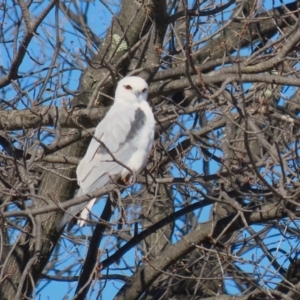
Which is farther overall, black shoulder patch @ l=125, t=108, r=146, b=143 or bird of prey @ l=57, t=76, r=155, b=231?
black shoulder patch @ l=125, t=108, r=146, b=143

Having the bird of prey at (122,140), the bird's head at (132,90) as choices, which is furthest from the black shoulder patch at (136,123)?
the bird's head at (132,90)

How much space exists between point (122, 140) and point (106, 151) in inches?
7.2

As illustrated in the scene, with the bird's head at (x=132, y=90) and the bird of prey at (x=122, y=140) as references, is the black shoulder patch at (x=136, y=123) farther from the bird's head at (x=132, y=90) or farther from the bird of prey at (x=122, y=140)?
the bird's head at (x=132, y=90)

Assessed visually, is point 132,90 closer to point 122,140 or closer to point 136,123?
point 136,123

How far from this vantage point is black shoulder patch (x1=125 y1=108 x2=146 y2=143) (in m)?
5.88

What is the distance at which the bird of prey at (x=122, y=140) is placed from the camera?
574cm

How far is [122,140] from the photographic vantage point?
5.95 metres

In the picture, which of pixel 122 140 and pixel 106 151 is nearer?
pixel 106 151

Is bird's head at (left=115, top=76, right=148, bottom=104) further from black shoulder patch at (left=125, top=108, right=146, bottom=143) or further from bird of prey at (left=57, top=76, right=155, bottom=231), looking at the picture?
black shoulder patch at (left=125, top=108, right=146, bottom=143)

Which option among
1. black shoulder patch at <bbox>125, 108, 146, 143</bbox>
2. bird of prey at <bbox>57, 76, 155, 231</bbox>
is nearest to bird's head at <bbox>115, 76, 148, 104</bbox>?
bird of prey at <bbox>57, 76, 155, 231</bbox>

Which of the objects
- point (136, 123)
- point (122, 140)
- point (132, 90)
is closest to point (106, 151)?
point (122, 140)

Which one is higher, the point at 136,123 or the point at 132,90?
the point at 132,90

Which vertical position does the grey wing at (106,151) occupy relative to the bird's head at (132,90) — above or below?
below

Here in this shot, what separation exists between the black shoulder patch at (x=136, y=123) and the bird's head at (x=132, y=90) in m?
0.13
